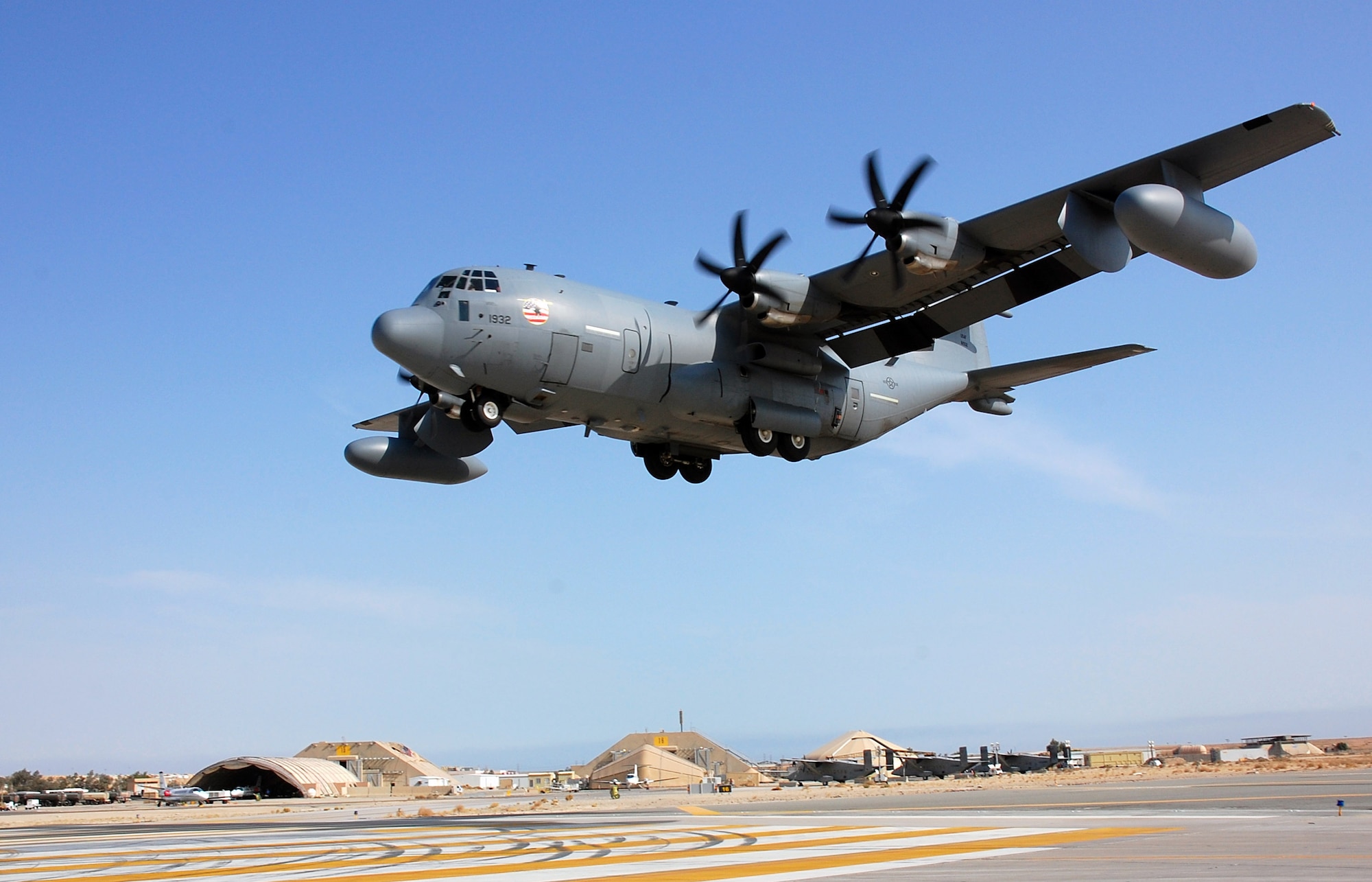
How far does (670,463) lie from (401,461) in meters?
6.52

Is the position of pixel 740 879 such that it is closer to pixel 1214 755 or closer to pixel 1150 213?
pixel 1150 213

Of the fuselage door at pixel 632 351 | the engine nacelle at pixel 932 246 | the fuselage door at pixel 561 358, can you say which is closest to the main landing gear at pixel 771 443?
the fuselage door at pixel 632 351

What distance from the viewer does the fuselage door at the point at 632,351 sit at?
22.2 meters

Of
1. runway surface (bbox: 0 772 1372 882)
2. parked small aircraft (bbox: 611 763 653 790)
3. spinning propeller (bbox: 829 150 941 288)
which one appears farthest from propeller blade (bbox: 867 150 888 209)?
parked small aircraft (bbox: 611 763 653 790)

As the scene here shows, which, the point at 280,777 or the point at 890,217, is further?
the point at 280,777

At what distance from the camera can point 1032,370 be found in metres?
26.5

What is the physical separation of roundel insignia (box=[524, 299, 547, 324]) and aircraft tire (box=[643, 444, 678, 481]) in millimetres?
6029

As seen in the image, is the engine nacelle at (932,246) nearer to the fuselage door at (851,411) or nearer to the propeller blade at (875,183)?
the propeller blade at (875,183)

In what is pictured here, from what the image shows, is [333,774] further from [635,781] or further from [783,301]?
[783,301]

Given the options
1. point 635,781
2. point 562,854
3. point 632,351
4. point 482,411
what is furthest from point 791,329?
point 635,781

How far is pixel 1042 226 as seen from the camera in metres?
21.4

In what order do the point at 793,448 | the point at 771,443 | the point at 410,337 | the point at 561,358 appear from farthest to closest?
the point at 793,448 < the point at 771,443 < the point at 561,358 < the point at 410,337

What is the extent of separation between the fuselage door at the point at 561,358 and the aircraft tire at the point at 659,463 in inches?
205

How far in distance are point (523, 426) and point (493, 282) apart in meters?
6.62
